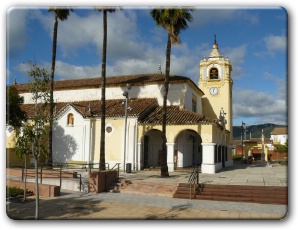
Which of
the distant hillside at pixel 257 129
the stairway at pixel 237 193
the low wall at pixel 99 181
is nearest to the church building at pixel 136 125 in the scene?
the distant hillside at pixel 257 129

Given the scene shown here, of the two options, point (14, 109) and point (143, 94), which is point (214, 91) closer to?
point (143, 94)

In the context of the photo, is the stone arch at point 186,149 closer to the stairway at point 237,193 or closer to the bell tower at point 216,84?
the bell tower at point 216,84

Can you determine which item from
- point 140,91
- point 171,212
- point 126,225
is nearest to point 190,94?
point 140,91

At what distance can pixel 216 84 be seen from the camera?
3453cm

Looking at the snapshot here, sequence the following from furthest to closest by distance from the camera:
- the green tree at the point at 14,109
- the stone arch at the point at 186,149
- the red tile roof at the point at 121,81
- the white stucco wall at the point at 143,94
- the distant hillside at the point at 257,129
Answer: the red tile roof at the point at 121,81, the white stucco wall at the point at 143,94, the stone arch at the point at 186,149, the distant hillside at the point at 257,129, the green tree at the point at 14,109

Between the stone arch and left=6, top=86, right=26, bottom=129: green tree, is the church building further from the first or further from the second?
left=6, top=86, right=26, bottom=129: green tree

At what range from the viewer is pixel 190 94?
27078 mm

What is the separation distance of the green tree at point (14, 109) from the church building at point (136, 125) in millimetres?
7842

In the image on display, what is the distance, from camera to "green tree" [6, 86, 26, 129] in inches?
400

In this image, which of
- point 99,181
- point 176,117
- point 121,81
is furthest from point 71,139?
point 99,181

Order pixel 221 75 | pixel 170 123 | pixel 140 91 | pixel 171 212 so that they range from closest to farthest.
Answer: pixel 171 212 → pixel 170 123 → pixel 140 91 → pixel 221 75

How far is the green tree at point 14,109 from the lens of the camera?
33.3ft

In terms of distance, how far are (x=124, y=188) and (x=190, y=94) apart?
13.9 metres
